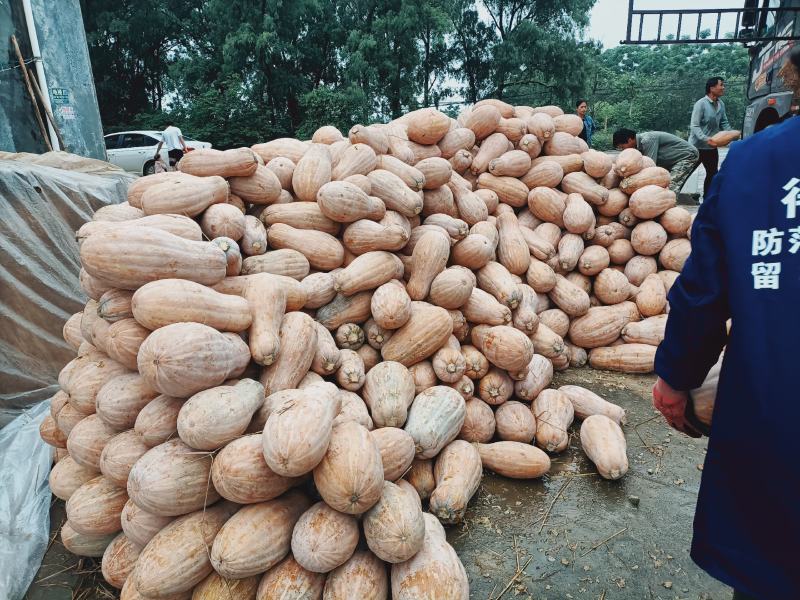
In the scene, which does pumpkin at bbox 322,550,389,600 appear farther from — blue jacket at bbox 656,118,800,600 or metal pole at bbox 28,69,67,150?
metal pole at bbox 28,69,67,150

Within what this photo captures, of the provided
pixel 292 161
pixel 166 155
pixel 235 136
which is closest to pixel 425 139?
pixel 292 161

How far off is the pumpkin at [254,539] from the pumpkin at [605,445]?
6.16 ft

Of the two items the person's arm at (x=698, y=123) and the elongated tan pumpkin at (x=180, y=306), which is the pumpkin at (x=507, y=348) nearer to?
the elongated tan pumpkin at (x=180, y=306)

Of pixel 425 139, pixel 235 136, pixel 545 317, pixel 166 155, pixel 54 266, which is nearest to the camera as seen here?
pixel 54 266

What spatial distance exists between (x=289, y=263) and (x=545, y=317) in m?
2.28

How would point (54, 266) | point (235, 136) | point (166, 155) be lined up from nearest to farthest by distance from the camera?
1. point (54, 266)
2. point (166, 155)
3. point (235, 136)

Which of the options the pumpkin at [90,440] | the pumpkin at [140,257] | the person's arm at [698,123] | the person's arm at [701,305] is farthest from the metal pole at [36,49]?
the person's arm at [698,123]

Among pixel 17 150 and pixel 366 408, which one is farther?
pixel 17 150

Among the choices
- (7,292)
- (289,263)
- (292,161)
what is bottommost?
(7,292)

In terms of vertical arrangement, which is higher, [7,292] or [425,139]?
[425,139]

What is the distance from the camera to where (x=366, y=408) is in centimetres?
294

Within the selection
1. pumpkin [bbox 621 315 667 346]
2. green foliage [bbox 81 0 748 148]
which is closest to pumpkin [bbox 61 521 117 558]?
pumpkin [bbox 621 315 667 346]

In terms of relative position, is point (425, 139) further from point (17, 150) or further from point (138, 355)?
point (17, 150)

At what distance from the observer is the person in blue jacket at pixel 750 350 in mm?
1367
